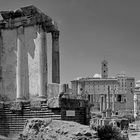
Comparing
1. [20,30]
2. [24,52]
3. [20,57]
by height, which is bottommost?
[20,57]

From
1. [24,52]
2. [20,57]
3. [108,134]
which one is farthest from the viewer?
[24,52]

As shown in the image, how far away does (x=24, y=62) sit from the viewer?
76.1 ft

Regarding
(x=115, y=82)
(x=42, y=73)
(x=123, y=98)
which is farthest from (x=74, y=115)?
(x=115, y=82)

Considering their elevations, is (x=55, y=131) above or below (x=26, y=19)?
below

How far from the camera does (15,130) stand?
853 inches

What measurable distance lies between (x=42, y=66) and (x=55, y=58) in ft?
10.9

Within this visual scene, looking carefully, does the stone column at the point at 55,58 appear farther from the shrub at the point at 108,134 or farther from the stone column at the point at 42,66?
the shrub at the point at 108,134

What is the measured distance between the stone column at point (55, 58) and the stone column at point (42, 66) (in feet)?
9.31

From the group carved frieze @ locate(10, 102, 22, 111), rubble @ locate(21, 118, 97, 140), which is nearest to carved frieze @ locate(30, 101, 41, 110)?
carved frieze @ locate(10, 102, 22, 111)

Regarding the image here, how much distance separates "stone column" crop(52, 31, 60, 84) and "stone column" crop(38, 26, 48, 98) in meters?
2.84

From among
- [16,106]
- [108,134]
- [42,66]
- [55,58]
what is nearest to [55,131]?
[108,134]

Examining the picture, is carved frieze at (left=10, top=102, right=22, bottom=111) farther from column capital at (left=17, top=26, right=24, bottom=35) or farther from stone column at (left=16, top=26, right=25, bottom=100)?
column capital at (left=17, top=26, right=24, bottom=35)

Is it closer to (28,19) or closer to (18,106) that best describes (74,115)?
(18,106)

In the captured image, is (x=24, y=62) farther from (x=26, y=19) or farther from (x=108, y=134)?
(x=108, y=134)
